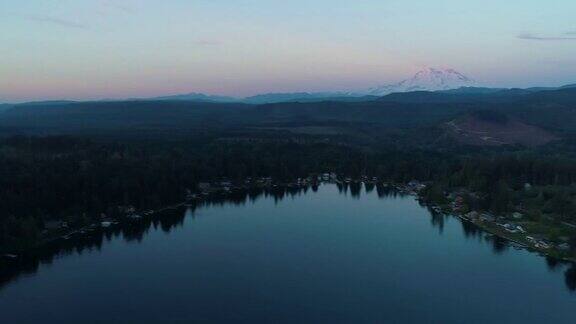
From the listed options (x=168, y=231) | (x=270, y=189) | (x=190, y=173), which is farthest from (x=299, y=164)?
(x=168, y=231)

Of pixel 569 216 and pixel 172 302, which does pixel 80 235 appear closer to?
pixel 172 302

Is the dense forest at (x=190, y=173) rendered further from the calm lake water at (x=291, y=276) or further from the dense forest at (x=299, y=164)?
the calm lake water at (x=291, y=276)

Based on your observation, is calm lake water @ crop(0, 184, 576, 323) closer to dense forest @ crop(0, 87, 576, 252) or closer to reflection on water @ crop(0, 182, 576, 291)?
reflection on water @ crop(0, 182, 576, 291)

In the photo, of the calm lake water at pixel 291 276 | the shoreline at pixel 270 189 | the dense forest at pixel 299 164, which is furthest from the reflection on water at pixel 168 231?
the dense forest at pixel 299 164

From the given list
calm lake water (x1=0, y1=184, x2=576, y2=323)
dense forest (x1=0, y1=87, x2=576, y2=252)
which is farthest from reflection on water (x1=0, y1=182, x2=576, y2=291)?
dense forest (x1=0, y1=87, x2=576, y2=252)

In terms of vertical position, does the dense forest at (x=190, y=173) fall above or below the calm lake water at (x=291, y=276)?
above

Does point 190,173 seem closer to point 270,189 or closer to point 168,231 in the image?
point 270,189
